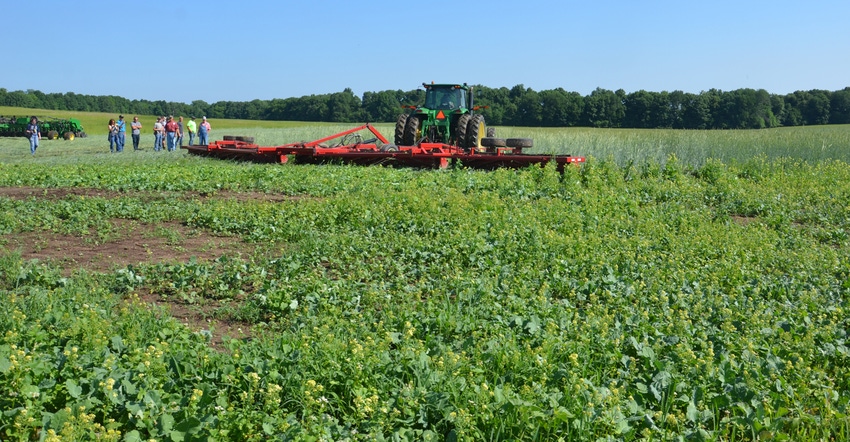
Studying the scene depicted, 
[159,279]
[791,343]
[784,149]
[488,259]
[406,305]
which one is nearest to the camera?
[791,343]

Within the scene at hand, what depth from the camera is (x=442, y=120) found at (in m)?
20.5

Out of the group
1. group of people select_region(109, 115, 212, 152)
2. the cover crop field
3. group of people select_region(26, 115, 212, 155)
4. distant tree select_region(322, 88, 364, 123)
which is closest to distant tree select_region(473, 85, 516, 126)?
distant tree select_region(322, 88, 364, 123)

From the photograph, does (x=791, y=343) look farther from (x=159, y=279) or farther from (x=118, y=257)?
(x=118, y=257)

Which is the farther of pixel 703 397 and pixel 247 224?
pixel 247 224

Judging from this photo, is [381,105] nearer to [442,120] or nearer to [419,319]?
[442,120]

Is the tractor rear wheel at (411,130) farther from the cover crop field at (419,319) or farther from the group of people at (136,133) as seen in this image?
the group of people at (136,133)

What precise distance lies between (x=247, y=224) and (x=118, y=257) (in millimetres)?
1864

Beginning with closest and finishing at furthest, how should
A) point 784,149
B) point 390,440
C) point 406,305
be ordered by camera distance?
point 390,440 < point 406,305 < point 784,149

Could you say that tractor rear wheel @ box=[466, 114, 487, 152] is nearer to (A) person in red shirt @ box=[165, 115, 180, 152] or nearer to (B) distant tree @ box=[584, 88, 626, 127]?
(A) person in red shirt @ box=[165, 115, 180, 152]

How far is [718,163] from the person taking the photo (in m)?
15.8

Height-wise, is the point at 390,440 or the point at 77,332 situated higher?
the point at 77,332

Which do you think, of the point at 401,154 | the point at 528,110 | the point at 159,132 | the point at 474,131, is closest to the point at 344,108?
the point at 528,110

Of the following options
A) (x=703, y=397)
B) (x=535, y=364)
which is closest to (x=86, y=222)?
(x=535, y=364)

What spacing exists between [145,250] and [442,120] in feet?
45.4
